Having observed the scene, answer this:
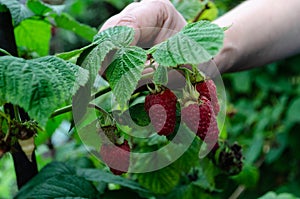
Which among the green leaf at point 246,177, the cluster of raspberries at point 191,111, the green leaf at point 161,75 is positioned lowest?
the green leaf at point 246,177

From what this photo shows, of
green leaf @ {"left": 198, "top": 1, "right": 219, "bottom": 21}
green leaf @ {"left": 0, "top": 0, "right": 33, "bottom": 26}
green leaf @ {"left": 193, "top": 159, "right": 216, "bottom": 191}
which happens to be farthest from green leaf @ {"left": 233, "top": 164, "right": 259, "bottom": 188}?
green leaf @ {"left": 0, "top": 0, "right": 33, "bottom": 26}

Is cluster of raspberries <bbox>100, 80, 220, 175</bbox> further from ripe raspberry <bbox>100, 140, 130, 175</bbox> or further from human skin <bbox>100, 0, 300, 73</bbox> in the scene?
human skin <bbox>100, 0, 300, 73</bbox>

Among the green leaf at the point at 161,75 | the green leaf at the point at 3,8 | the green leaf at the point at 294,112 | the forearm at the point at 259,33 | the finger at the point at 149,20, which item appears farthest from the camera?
the green leaf at the point at 294,112

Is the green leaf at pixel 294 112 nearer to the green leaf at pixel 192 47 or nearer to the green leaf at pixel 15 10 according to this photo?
the green leaf at pixel 15 10

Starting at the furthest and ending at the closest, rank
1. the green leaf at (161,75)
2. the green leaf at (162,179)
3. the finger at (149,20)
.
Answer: the green leaf at (162,179) → the finger at (149,20) → the green leaf at (161,75)

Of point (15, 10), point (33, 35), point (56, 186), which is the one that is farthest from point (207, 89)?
point (33, 35)

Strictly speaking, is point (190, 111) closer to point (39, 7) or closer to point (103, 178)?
point (103, 178)

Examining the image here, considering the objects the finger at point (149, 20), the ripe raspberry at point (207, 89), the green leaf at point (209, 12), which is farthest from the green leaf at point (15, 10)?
the green leaf at point (209, 12)

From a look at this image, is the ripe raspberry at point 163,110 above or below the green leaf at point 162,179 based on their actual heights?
above
